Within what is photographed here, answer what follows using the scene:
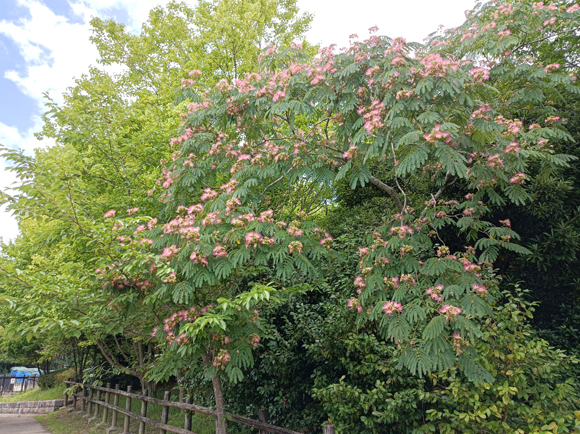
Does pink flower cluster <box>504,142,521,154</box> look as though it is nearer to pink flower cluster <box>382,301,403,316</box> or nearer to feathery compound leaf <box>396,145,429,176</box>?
feathery compound leaf <box>396,145,429,176</box>

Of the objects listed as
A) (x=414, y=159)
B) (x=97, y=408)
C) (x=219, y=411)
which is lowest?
(x=97, y=408)

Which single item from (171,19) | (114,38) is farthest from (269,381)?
(114,38)

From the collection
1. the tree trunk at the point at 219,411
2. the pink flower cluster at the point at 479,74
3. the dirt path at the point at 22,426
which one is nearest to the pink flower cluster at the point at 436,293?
the pink flower cluster at the point at 479,74

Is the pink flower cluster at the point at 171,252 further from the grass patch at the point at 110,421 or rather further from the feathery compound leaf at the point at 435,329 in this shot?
the grass patch at the point at 110,421

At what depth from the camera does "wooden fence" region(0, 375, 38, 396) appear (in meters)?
27.5

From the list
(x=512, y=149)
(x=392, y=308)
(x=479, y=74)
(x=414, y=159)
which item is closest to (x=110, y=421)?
(x=392, y=308)

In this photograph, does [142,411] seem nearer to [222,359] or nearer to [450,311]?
[222,359]

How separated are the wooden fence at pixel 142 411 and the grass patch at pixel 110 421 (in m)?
0.24

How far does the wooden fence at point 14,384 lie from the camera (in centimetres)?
2751

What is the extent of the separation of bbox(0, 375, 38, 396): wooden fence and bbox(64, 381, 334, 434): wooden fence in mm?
15736

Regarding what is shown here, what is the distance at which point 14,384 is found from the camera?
95.5 feet

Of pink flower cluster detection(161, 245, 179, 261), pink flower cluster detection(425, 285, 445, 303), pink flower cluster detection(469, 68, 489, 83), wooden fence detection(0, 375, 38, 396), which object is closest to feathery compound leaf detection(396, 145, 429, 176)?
pink flower cluster detection(425, 285, 445, 303)

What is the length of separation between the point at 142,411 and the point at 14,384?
28.4 m

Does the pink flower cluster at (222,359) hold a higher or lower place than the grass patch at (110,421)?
higher
